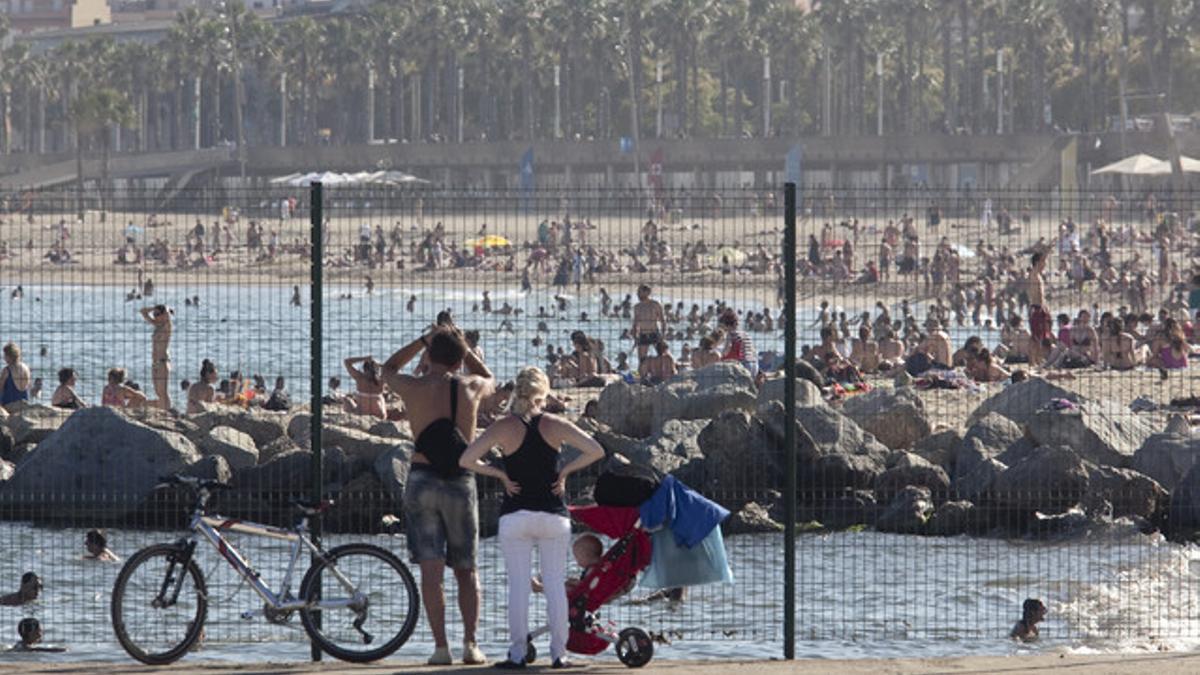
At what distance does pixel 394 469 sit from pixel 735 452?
123 inches

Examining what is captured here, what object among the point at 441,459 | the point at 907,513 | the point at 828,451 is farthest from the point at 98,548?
the point at 907,513

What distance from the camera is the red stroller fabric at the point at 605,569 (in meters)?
10.4

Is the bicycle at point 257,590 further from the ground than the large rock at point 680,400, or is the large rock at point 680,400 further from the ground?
the large rock at point 680,400

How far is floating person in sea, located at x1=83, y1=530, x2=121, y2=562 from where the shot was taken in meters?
15.7

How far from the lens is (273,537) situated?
10.6m

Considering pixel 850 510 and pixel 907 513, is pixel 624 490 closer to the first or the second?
pixel 850 510

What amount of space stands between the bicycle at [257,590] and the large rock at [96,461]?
7515mm

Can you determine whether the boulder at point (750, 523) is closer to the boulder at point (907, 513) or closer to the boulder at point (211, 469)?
the boulder at point (907, 513)

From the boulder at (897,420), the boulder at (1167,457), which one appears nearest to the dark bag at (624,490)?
the boulder at (1167,457)

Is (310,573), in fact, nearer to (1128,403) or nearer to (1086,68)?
(1128,403)

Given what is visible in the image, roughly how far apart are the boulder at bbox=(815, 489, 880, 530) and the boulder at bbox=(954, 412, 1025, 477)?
5.68 feet

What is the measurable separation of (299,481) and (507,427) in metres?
10.3

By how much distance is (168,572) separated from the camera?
34.3 ft

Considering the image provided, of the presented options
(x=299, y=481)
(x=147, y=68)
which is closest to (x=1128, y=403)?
(x=299, y=481)
